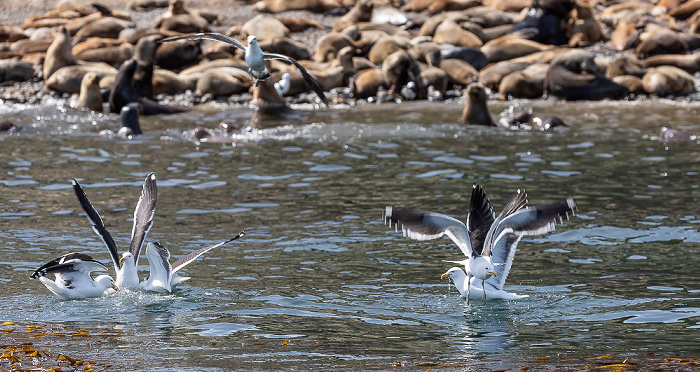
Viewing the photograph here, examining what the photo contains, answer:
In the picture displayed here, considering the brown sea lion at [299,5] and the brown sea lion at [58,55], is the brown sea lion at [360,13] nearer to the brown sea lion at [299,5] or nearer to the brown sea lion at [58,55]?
the brown sea lion at [299,5]

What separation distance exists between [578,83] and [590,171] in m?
8.58

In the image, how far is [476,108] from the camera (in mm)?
18156

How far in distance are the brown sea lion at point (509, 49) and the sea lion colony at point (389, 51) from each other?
3cm

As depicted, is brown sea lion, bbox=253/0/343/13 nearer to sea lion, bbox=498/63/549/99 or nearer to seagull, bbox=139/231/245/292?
sea lion, bbox=498/63/549/99

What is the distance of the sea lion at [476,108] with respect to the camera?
17.9 m

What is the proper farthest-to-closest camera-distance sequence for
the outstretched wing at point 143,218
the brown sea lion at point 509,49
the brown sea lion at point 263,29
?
the brown sea lion at point 263,29 < the brown sea lion at point 509,49 < the outstretched wing at point 143,218

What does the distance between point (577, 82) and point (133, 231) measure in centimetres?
1595

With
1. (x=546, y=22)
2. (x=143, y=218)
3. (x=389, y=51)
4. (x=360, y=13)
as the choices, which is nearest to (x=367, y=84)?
(x=389, y=51)

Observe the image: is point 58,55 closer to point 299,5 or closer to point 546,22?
point 299,5

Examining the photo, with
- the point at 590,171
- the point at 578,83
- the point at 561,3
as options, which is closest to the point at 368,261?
the point at 590,171

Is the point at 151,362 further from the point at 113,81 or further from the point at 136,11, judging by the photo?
the point at 136,11

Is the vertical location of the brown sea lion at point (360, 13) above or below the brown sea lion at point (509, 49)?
above

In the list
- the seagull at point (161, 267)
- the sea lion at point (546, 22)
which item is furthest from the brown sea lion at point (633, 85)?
the seagull at point (161, 267)

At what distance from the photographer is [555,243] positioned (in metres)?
10.2
